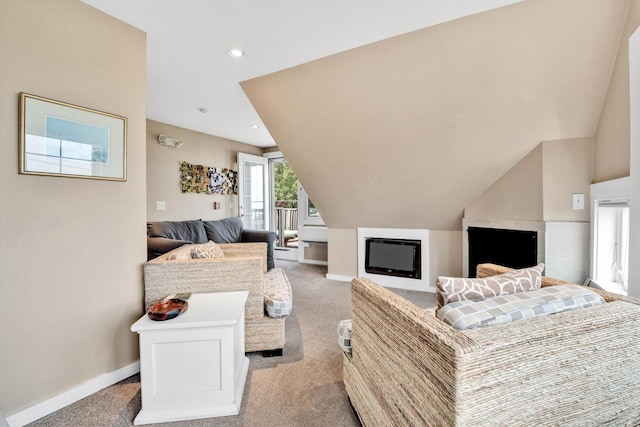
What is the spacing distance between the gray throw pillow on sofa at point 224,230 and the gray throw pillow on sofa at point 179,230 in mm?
101

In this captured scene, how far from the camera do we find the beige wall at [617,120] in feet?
5.44

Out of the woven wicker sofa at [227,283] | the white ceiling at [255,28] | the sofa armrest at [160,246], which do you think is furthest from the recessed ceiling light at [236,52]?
the sofa armrest at [160,246]

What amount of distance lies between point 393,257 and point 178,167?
332 centimetres

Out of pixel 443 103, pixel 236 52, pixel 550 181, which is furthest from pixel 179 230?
pixel 550 181

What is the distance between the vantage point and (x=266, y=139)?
4969 millimetres

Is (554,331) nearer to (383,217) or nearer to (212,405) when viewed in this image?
(212,405)

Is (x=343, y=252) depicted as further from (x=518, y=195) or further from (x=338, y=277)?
(x=518, y=195)

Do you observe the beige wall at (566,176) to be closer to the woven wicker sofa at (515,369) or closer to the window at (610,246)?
the window at (610,246)

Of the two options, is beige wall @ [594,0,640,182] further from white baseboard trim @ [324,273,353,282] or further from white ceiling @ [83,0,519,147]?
white baseboard trim @ [324,273,353,282]

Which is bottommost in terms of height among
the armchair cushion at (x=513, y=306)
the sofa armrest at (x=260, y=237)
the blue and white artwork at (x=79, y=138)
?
the sofa armrest at (x=260, y=237)

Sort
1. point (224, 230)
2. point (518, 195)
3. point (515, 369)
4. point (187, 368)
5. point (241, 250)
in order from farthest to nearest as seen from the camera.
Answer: point (224, 230)
point (241, 250)
point (518, 195)
point (187, 368)
point (515, 369)

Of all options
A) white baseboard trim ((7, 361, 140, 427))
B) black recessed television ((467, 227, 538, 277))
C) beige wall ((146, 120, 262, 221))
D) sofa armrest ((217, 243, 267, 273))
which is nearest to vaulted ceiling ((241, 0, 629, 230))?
black recessed television ((467, 227, 538, 277))

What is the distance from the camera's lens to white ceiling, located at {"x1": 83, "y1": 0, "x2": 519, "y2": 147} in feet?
5.44

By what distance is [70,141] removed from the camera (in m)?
1.58
